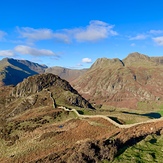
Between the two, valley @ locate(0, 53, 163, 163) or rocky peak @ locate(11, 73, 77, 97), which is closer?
valley @ locate(0, 53, 163, 163)

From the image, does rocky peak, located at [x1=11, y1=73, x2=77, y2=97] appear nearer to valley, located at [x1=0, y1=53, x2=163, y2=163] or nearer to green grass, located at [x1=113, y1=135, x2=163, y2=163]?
valley, located at [x1=0, y1=53, x2=163, y2=163]

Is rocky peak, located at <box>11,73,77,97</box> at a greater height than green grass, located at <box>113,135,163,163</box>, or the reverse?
rocky peak, located at <box>11,73,77,97</box>

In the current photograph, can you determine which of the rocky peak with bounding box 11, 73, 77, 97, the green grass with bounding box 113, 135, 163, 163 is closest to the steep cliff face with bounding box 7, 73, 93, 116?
the rocky peak with bounding box 11, 73, 77, 97

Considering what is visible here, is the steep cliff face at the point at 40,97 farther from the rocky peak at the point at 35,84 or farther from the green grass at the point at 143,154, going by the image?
the green grass at the point at 143,154

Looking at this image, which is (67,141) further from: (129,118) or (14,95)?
(14,95)

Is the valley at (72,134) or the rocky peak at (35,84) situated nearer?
the valley at (72,134)

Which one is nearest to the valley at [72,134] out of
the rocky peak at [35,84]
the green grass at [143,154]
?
the green grass at [143,154]

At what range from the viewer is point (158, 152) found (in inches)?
907

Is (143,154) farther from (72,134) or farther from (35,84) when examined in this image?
(35,84)

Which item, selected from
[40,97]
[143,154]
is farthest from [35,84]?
[143,154]

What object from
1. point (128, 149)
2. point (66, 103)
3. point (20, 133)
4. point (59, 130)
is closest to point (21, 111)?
point (66, 103)

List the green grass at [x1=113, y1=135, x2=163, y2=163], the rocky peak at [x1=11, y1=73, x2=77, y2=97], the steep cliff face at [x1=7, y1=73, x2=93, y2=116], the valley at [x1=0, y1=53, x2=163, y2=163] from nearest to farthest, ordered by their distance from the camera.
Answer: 1. the green grass at [x1=113, y1=135, x2=163, y2=163]
2. the valley at [x1=0, y1=53, x2=163, y2=163]
3. the steep cliff face at [x1=7, y1=73, x2=93, y2=116]
4. the rocky peak at [x1=11, y1=73, x2=77, y2=97]

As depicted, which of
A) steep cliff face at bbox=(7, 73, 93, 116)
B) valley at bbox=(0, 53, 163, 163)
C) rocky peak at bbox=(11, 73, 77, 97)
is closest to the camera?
valley at bbox=(0, 53, 163, 163)

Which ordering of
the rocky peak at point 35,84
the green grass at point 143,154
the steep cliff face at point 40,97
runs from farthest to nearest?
the rocky peak at point 35,84 → the steep cliff face at point 40,97 → the green grass at point 143,154
